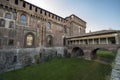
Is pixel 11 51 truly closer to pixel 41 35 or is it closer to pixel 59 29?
pixel 41 35

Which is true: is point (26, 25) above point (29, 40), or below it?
above


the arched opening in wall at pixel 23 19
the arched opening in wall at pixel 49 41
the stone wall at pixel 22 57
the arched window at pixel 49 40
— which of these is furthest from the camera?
the arched window at pixel 49 40

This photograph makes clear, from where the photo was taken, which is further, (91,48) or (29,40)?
(91,48)

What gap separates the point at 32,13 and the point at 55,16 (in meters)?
6.35

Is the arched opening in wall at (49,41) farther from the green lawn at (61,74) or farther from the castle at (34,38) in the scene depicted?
the green lawn at (61,74)

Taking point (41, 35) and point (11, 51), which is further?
point (41, 35)

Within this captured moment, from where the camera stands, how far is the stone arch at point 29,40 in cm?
1473

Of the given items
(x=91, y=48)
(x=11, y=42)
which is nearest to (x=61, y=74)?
(x=91, y=48)

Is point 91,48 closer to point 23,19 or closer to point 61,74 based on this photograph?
point 61,74

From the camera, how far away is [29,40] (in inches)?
596

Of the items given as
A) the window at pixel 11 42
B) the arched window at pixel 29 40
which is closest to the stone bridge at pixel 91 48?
the arched window at pixel 29 40

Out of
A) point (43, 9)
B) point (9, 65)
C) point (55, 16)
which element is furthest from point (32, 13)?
point (9, 65)

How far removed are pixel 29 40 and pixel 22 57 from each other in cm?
338

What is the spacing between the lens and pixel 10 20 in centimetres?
1287
